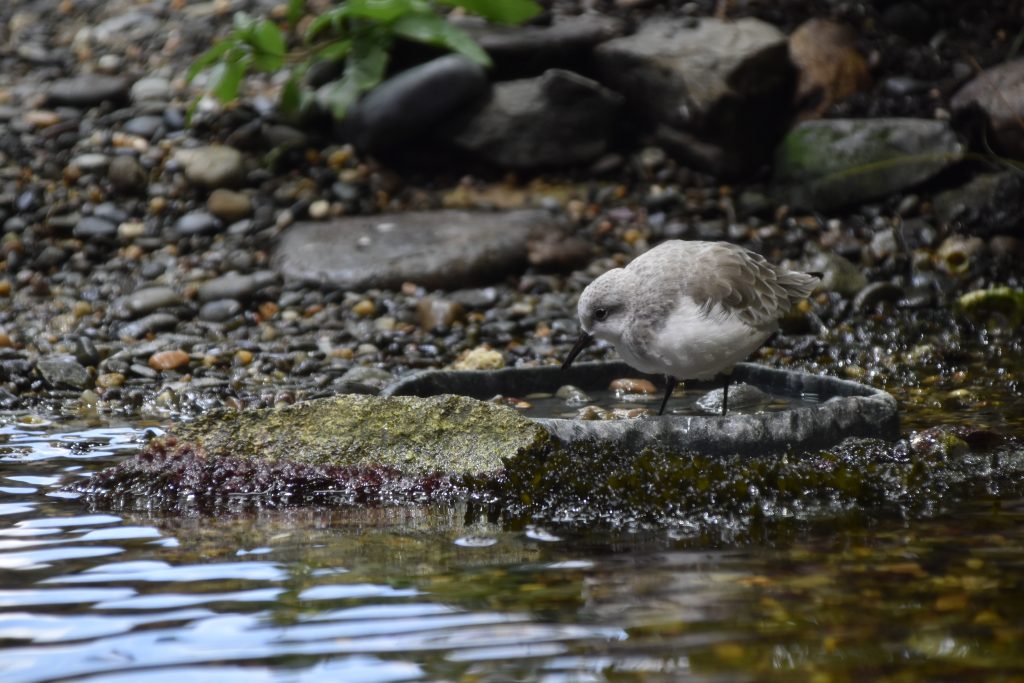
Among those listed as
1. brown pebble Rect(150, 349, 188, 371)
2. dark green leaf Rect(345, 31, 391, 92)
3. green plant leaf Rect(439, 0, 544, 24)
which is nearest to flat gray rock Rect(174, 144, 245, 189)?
dark green leaf Rect(345, 31, 391, 92)

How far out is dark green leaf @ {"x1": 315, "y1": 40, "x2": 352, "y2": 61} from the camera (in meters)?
10.7

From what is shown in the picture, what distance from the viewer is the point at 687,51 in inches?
414

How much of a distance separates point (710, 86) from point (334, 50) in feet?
11.4

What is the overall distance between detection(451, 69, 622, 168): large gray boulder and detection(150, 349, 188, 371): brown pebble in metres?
3.65

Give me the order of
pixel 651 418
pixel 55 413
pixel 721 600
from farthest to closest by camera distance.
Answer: pixel 55 413 → pixel 651 418 → pixel 721 600

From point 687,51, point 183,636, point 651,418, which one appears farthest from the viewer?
point 687,51

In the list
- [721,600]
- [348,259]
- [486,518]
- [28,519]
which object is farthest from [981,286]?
[28,519]

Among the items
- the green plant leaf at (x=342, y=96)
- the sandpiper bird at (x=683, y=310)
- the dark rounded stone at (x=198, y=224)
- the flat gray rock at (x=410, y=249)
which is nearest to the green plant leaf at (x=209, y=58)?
the green plant leaf at (x=342, y=96)

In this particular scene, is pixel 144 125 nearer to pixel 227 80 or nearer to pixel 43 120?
pixel 43 120

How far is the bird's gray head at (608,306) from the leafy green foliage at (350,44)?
498cm

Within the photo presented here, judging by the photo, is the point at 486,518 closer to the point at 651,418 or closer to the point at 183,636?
the point at 651,418

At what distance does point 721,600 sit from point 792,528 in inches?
38.3

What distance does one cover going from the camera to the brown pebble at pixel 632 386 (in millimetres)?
6574

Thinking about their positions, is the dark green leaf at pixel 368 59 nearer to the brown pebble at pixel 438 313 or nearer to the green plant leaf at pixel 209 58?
the green plant leaf at pixel 209 58
